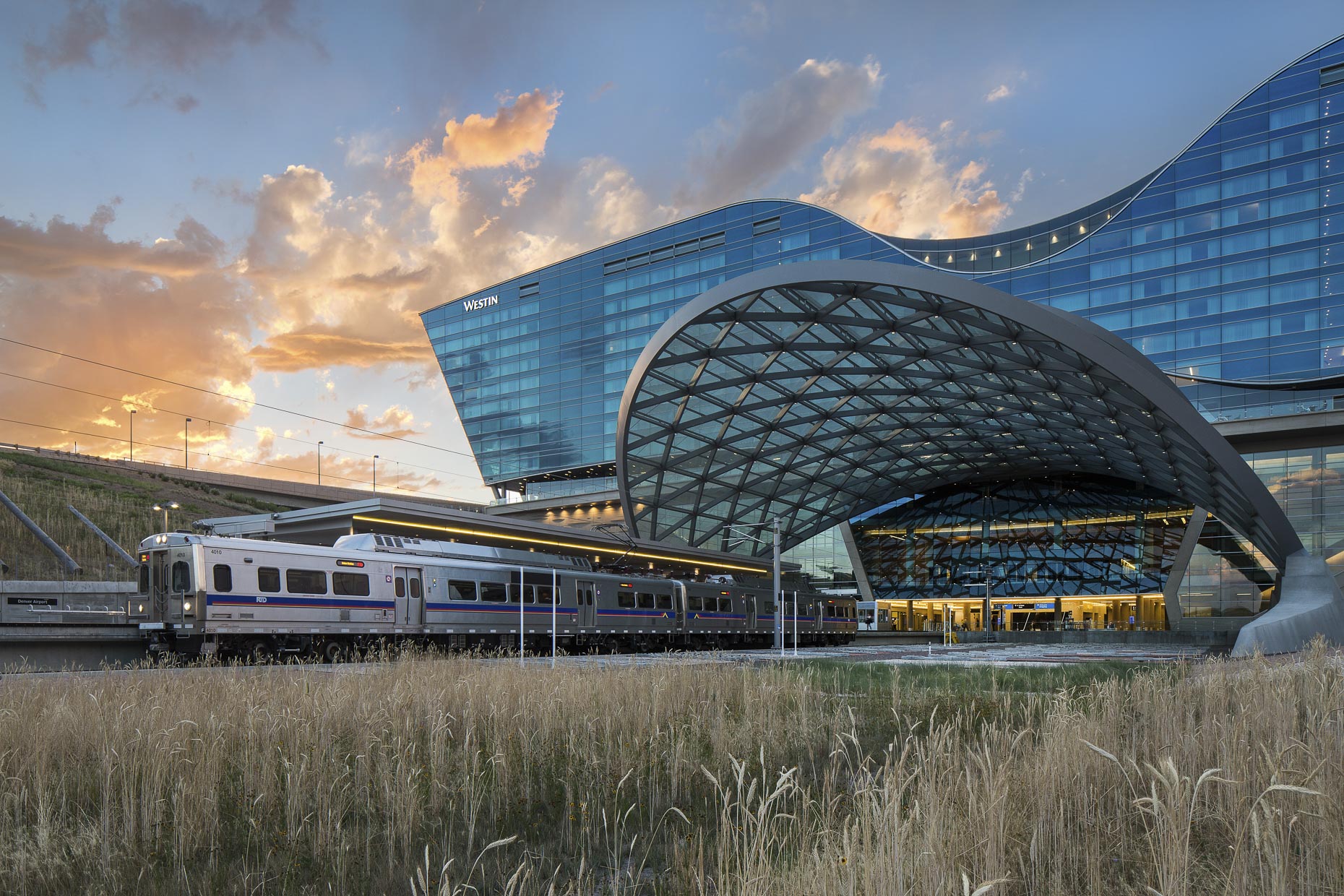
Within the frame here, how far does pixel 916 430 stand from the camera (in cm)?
5903

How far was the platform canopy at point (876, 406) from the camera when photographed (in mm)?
35250

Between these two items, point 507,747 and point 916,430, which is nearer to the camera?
point 507,747

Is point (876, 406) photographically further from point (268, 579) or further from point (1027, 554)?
point (268, 579)

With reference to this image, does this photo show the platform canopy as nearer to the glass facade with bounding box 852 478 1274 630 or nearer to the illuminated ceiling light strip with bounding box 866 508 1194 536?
the illuminated ceiling light strip with bounding box 866 508 1194 536

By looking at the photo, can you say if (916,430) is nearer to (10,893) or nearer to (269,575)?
(269,575)

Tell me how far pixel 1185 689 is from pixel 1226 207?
61712 millimetres

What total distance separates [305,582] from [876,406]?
3485cm

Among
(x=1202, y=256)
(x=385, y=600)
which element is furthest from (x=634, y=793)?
(x=1202, y=256)

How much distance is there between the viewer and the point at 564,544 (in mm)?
50531

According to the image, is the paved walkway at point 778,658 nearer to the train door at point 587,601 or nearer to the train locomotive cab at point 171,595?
the train door at point 587,601

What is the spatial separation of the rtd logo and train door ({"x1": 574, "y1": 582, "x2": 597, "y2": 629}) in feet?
218

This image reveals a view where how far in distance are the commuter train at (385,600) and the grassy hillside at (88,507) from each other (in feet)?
61.3

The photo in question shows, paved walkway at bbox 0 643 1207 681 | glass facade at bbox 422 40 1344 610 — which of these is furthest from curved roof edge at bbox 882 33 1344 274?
paved walkway at bbox 0 643 1207 681

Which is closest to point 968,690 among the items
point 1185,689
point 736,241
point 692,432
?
point 1185,689
